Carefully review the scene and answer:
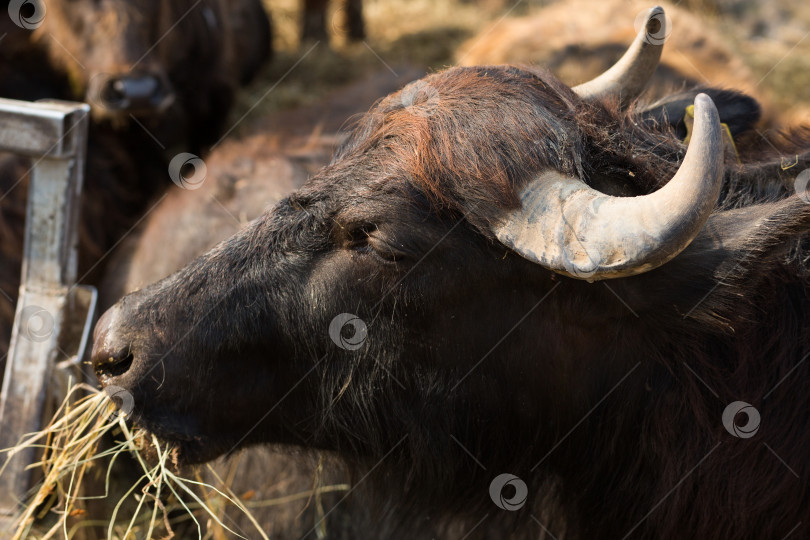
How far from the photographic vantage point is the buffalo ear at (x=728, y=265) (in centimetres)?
235

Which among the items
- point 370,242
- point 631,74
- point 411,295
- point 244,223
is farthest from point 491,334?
point 244,223

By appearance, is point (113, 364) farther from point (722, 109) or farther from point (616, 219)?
point (722, 109)

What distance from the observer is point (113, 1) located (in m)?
5.97

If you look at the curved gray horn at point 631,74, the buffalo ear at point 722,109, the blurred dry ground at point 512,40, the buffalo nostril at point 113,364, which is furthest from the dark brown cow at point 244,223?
the blurred dry ground at point 512,40

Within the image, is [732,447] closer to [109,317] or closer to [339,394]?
[339,394]

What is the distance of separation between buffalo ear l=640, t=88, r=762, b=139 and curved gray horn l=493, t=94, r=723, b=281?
0.89m

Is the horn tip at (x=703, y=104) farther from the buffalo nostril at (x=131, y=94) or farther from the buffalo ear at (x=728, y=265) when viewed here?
the buffalo nostril at (x=131, y=94)

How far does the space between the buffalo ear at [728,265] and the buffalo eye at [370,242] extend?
753 mm

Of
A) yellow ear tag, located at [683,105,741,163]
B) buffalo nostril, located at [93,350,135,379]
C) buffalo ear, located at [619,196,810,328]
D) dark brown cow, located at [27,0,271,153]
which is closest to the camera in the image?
buffalo ear, located at [619,196,810,328]

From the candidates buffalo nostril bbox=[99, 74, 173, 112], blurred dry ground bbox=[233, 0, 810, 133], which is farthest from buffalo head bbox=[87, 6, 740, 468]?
blurred dry ground bbox=[233, 0, 810, 133]

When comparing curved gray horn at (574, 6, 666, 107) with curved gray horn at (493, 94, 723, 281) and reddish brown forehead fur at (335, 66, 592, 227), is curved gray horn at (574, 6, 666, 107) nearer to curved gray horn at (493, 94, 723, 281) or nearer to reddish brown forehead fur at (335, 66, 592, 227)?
reddish brown forehead fur at (335, 66, 592, 227)

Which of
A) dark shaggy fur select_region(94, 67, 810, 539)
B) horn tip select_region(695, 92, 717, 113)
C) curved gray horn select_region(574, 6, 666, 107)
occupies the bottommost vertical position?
dark shaggy fur select_region(94, 67, 810, 539)

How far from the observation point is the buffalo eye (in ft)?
8.84

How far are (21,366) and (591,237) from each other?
266 centimetres
